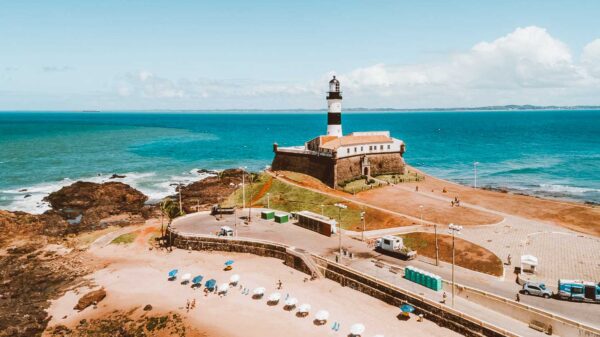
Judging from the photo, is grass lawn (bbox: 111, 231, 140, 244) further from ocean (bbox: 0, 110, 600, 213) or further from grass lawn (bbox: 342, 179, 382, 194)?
grass lawn (bbox: 342, 179, 382, 194)

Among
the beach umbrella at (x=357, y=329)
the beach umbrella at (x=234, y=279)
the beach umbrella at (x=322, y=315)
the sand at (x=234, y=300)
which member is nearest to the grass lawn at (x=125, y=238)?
the sand at (x=234, y=300)

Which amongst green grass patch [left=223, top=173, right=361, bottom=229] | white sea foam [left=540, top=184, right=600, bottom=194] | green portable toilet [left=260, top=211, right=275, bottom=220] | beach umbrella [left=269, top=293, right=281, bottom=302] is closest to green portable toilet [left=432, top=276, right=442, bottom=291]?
beach umbrella [left=269, top=293, right=281, bottom=302]

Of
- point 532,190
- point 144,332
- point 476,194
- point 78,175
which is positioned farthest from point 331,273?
point 78,175

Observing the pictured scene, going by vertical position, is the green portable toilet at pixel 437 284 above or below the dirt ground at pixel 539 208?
below

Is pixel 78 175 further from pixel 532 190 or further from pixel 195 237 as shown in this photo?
pixel 532 190

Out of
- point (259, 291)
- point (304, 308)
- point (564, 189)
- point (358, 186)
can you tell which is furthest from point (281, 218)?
point (564, 189)

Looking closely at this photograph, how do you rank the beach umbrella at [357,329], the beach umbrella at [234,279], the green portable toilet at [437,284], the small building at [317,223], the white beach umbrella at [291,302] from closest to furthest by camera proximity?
the beach umbrella at [357,329]
the green portable toilet at [437,284]
the white beach umbrella at [291,302]
the beach umbrella at [234,279]
the small building at [317,223]

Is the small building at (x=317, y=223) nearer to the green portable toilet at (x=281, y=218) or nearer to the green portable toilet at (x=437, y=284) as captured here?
the green portable toilet at (x=281, y=218)
